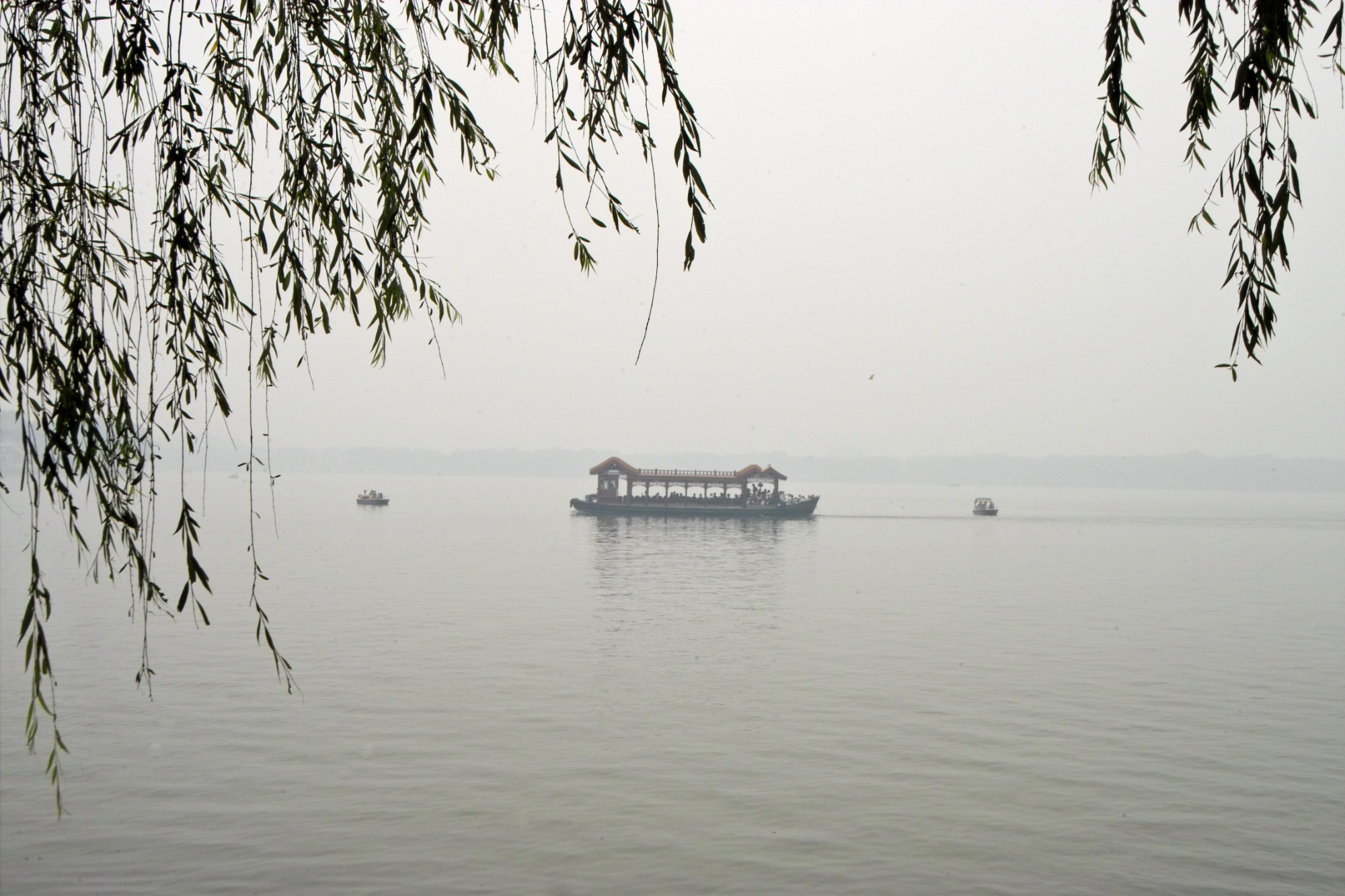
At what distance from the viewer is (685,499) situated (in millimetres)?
92125

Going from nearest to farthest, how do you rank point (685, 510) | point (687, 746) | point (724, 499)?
point (687, 746) < point (685, 510) < point (724, 499)

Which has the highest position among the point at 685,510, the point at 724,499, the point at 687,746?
the point at 724,499

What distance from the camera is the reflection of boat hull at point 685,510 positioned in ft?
292

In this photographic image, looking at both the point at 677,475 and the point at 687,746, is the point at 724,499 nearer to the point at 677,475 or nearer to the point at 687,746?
the point at 677,475

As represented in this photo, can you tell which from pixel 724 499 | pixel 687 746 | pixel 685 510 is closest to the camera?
pixel 687 746

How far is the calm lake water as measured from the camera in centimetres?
1313

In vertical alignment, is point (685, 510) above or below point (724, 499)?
below

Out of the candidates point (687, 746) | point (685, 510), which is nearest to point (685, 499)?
point (685, 510)

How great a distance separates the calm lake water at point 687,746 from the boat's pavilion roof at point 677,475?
48.9 metres

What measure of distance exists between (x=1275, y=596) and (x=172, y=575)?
47.4 m

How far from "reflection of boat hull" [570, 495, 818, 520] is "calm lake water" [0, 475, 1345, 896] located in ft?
153

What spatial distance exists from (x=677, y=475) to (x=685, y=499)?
7.53ft

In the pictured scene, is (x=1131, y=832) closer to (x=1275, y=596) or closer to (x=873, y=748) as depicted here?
(x=873, y=748)

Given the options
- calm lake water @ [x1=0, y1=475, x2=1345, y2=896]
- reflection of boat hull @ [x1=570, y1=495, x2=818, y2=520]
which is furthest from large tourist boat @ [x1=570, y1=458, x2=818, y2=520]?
calm lake water @ [x1=0, y1=475, x2=1345, y2=896]
